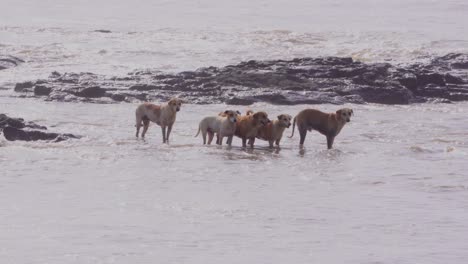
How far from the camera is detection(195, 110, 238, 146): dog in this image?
18.0 m

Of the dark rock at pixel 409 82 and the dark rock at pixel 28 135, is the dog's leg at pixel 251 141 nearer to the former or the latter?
the dark rock at pixel 28 135

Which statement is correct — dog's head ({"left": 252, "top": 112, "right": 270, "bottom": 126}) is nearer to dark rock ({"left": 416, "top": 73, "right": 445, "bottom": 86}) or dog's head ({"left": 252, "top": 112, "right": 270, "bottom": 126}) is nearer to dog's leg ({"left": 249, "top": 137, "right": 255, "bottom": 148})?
dog's leg ({"left": 249, "top": 137, "right": 255, "bottom": 148})

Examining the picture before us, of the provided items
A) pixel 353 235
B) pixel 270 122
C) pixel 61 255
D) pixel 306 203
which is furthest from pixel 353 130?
pixel 61 255

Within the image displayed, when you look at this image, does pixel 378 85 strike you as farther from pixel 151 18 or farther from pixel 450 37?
pixel 151 18

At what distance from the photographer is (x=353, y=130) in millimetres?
21797

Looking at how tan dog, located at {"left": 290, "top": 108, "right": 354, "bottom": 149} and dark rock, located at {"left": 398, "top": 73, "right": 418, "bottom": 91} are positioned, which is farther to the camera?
dark rock, located at {"left": 398, "top": 73, "right": 418, "bottom": 91}

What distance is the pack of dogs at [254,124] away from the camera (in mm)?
18219

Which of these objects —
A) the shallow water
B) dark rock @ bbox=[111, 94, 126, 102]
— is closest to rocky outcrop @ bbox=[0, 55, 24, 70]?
dark rock @ bbox=[111, 94, 126, 102]

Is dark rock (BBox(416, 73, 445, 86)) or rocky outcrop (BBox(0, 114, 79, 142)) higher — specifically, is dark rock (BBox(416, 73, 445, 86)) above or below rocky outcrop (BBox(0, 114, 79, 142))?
above

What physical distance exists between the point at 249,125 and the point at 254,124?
0.09m

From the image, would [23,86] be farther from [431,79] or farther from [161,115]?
[431,79]

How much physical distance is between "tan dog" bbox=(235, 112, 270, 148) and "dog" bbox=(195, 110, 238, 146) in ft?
0.45

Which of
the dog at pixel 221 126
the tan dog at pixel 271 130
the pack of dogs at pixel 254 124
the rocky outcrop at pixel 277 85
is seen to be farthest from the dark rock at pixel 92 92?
the tan dog at pixel 271 130

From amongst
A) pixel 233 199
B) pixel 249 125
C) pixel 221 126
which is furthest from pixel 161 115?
pixel 233 199
